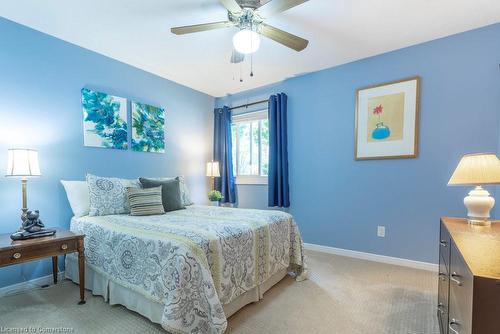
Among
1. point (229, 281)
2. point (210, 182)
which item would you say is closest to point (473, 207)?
point (229, 281)

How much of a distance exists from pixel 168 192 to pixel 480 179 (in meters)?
2.72

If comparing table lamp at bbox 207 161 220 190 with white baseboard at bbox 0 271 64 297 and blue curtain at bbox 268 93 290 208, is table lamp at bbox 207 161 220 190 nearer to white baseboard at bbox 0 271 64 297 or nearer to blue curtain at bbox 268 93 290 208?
blue curtain at bbox 268 93 290 208

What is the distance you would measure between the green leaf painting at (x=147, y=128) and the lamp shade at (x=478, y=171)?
10.9 ft

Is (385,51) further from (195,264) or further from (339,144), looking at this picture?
(195,264)

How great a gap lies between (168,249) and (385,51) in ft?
10.4

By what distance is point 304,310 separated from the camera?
73.2 inches

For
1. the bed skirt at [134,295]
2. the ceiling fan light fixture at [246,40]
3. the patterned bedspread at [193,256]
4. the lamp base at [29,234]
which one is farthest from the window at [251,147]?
the lamp base at [29,234]

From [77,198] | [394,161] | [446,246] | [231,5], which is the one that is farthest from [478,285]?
[77,198]

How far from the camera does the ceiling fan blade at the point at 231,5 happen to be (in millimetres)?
1684

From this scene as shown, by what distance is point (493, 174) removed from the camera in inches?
58.3

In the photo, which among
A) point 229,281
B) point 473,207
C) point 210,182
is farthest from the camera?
point 210,182

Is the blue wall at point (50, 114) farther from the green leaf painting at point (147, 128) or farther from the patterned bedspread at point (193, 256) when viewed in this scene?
the patterned bedspread at point (193, 256)

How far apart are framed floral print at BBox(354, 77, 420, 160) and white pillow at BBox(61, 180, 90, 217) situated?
3.17 metres

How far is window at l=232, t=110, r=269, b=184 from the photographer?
396 cm
